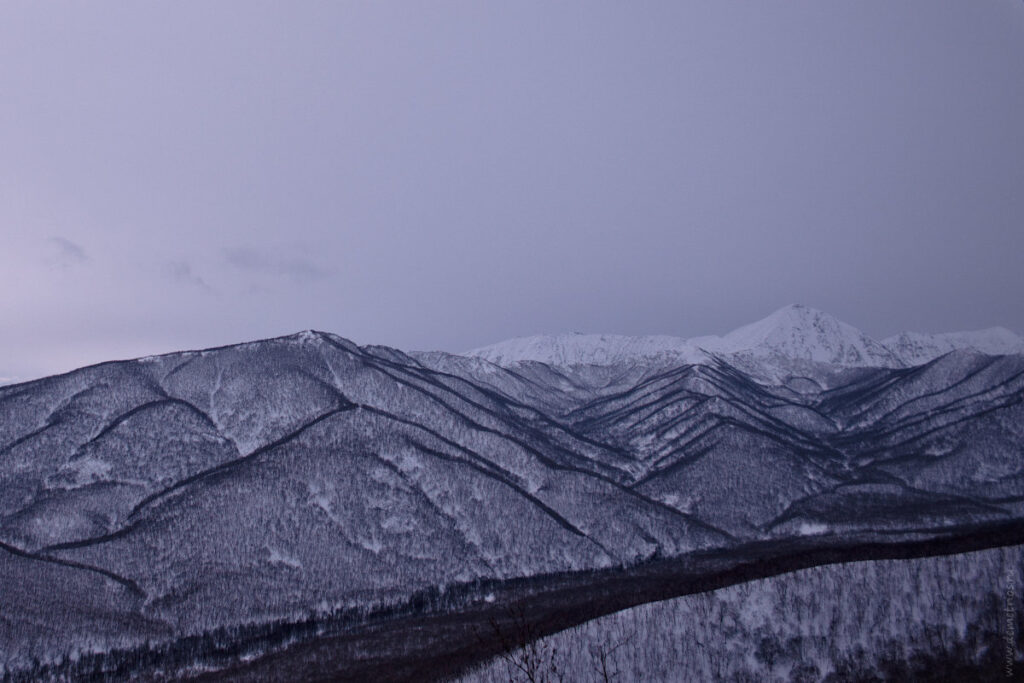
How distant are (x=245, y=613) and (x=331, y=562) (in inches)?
971

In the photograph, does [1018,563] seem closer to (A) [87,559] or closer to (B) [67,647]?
(B) [67,647]

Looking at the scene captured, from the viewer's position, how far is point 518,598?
7210 inches

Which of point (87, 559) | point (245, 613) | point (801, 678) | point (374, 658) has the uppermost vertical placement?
point (87, 559)

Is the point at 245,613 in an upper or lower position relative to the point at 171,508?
lower

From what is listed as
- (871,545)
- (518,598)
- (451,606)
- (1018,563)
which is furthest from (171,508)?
(1018,563)

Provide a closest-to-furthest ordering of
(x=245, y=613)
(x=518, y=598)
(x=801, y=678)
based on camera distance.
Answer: (x=801, y=678)
(x=245, y=613)
(x=518, y=598)

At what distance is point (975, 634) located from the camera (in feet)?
432

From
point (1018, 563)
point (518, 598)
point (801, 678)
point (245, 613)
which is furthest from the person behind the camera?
point (518, 598)

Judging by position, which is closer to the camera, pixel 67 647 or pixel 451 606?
pixel 67 647

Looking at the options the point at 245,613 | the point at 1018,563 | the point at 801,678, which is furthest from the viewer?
the point at 245,613


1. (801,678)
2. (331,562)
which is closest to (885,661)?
(801,678)

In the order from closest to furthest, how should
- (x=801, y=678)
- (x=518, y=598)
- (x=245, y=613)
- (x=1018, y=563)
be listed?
1. (x=801, y=678)
2. (x=1018, y=563)
3. (x=245, y=613)
4. (x=518, y=598)

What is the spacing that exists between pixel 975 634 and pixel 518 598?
87897 millimetres

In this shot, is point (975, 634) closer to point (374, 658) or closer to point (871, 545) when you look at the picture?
point (871, 545)
